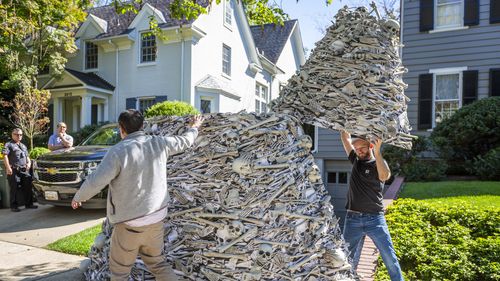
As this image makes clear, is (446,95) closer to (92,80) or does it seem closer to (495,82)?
(495,82)

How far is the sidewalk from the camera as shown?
14.6 ft

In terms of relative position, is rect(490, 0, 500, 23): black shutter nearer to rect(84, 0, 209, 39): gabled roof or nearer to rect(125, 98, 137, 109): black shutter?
rect(84, 0, 209, 39): gabled roof

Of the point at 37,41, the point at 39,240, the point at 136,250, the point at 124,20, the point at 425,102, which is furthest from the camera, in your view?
the point at 124,20

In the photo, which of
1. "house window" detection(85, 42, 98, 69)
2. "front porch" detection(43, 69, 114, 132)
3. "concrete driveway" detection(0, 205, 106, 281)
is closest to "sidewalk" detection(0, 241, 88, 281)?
"concrete driveway" detection(0, 205, 106, 281)

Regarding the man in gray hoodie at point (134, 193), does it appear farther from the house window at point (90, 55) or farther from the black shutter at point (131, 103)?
the house window at point (90, 55)

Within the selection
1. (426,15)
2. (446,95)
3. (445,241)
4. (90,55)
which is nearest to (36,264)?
(445,241)

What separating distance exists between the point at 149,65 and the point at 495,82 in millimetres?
13418

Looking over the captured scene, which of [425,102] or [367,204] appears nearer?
[367,204]

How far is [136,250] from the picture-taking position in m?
3.10

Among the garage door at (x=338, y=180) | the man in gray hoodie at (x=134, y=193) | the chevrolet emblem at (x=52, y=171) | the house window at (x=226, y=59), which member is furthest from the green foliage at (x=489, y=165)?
the house window at (x=226, y=59)

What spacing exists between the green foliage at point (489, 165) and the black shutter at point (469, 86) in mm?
2837

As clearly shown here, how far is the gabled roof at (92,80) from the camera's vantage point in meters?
17.3

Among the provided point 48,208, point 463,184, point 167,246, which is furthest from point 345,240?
point 48,208

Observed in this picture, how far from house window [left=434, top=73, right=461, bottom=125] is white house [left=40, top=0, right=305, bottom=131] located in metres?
7.70
